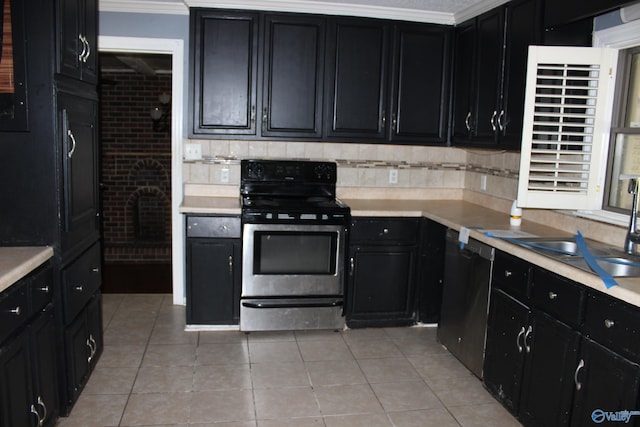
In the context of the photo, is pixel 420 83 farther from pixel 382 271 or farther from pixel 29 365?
pixel 29 365

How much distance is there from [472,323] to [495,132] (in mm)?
1207

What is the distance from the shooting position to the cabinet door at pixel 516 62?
3066 millimetres

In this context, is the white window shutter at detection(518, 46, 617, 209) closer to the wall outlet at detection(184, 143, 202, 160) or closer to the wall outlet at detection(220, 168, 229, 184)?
the wall outlet at detection(220, 168, 229, 184)

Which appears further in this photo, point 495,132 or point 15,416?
point 495,132

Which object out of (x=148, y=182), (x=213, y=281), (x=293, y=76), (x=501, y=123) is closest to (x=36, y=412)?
(x=213, y=281)

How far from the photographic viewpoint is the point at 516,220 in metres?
3.33

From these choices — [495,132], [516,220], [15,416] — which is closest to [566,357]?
[516,220]

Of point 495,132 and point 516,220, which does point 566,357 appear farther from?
point 495,132

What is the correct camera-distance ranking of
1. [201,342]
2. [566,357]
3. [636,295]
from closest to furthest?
1. [636,295]
2. [566,357]
3. [201,342]

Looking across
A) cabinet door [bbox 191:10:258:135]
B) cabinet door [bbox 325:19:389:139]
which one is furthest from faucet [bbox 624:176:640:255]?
cabinet door [bbox 191:10:258:135]

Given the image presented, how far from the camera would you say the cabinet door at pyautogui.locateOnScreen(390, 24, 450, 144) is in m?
4.04

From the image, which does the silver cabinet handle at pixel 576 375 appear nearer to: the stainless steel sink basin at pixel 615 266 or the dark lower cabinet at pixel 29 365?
the stainless steel sink basin at pixel 615 266

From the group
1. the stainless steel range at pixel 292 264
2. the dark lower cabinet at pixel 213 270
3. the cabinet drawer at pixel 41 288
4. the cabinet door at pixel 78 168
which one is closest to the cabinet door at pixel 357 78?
the stainless steel range at pixel 292 264

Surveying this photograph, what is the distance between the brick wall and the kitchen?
3291mm
